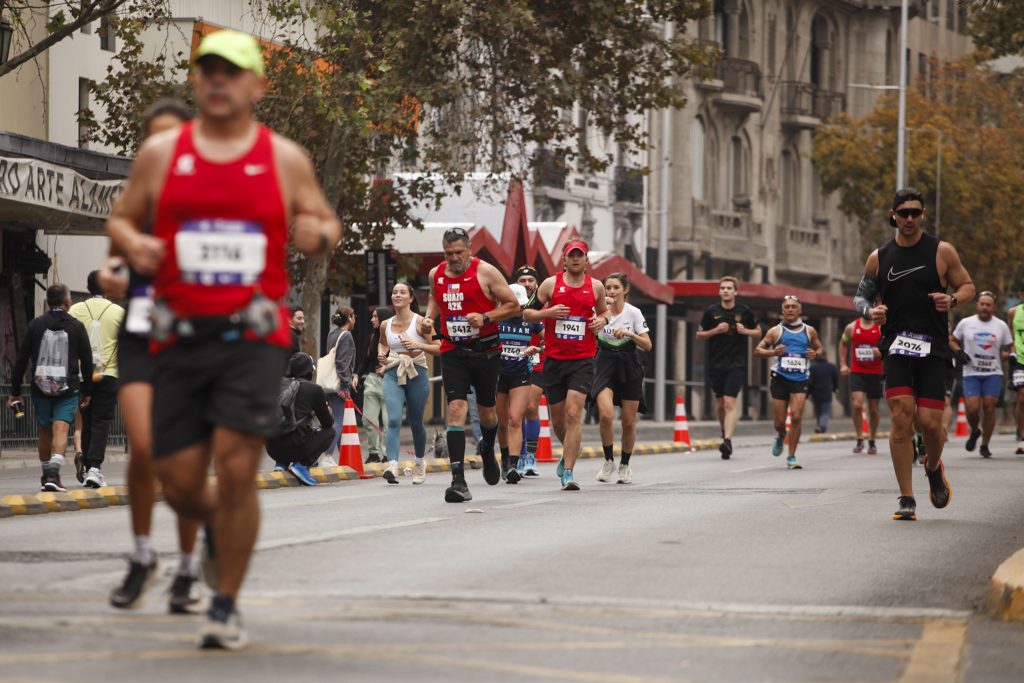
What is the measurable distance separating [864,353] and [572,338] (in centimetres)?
920

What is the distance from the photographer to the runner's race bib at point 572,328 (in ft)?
55.2

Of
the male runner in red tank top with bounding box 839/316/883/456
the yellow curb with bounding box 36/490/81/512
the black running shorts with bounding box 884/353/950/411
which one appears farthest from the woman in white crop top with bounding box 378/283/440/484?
the male runner in red tank top with bounding box 839/316/883/456

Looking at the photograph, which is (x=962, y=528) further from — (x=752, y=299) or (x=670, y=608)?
(x=752, y=299)

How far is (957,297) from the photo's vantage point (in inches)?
501

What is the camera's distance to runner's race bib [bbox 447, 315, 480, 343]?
15008mm

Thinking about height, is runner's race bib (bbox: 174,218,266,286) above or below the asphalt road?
above

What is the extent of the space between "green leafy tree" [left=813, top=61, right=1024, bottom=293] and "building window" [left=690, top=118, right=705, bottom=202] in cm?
328

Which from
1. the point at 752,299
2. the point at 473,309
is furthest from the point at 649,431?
the point at 473,309

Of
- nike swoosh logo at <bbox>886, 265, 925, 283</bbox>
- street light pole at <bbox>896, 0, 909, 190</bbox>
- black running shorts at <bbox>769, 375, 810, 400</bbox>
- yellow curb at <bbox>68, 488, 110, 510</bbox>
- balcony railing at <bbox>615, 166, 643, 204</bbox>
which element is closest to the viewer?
nike swoosh logo at <bbox>886, 265, 925, 283</bbox>

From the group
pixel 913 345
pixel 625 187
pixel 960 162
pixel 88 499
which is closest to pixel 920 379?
pixel 913 345

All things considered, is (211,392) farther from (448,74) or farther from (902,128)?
(902,128)

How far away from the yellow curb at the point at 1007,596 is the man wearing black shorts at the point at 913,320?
348 cm

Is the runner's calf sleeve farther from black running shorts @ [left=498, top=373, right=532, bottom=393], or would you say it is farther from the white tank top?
the white tank top

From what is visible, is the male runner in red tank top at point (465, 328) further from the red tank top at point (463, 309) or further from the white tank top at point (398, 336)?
the white tank top at point (398, 336)
